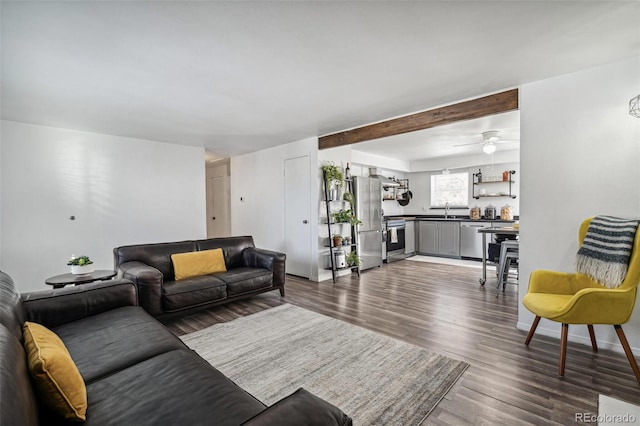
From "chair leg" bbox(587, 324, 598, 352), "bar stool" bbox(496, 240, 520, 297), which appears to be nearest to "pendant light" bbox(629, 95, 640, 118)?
"chair leg" bbox(587, 324, 598, 352)

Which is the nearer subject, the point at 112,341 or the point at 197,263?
the point at 112,341

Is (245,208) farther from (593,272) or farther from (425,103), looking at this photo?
(593,272)

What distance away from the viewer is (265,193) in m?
5.86

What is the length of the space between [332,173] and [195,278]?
8.91 ft

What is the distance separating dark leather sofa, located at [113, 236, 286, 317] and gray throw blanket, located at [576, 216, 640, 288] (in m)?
→ 3.17

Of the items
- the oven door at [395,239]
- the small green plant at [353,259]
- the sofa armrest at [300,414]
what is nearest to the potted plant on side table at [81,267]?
the sofa armrest at [300,414]

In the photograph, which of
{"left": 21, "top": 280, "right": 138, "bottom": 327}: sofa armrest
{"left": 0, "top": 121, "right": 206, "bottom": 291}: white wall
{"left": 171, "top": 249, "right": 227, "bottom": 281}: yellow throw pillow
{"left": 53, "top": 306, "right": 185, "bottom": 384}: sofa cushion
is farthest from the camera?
{"left": 0, "top": 121, "right": 206, "bottom": 291}: white wall

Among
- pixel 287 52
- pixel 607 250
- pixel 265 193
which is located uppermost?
pixel 287 52

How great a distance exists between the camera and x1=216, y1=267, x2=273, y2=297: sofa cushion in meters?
3.47

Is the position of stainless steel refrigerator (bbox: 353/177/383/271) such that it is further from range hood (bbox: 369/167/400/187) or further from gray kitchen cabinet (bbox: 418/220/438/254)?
gray kitchen cabinet (bbox: 418/220/438/254)

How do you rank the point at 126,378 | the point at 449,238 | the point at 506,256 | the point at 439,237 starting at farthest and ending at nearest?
the point at 439,237 → the point at 449,238 → the point at 506,256 → the point at 126,378

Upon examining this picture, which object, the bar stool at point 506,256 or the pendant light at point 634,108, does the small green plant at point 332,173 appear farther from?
the pendant light at point 634,108

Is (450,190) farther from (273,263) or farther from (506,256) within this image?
(273,263)

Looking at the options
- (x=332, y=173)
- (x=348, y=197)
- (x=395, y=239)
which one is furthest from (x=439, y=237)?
(x=332, y=173)
